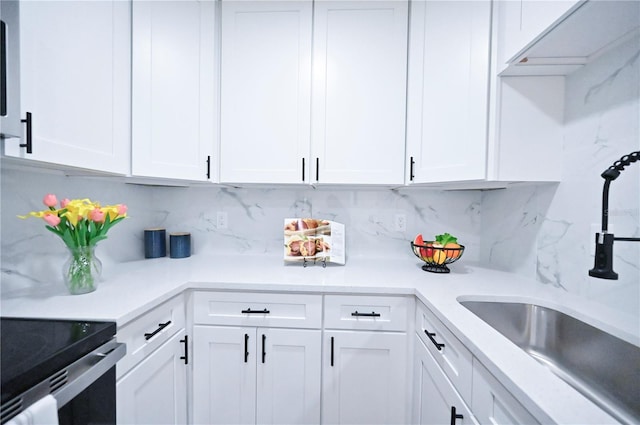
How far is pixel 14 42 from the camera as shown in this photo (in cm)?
72

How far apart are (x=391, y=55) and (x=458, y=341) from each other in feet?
4.57

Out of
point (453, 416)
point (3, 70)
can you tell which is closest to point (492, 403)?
point (453, 416)

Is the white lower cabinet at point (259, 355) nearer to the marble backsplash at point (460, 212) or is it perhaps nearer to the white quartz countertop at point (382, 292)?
the white quartz countertop at point (382, 292)

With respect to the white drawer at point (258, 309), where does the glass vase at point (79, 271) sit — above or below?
above

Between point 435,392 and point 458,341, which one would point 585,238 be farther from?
point 435,392

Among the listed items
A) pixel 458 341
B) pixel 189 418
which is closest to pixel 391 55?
pixel 458 341

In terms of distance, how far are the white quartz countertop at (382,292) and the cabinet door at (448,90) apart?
0.52 m

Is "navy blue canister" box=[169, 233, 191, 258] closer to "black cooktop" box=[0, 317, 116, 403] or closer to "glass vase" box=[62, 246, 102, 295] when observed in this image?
"glass vase" box=[62, 246, 102, 295]

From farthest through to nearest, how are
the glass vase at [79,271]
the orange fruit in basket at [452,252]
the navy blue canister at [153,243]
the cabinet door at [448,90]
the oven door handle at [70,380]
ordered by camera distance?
the navy blue canister at [153,243], the orange fruit in basket at [452,252], the cabinet door at [448,90], the glass vase at [79,271], the oven door handle at [70,380]

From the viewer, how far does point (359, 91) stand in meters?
1.46

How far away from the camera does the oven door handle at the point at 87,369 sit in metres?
0.62

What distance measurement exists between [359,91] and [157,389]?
65.5 inches

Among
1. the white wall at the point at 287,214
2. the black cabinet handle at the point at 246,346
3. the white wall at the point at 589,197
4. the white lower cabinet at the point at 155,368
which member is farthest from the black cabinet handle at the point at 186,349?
the white wall at the point at 589,197

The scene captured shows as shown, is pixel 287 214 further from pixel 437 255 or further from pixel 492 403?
pixel 492 403
